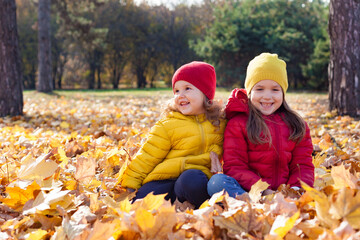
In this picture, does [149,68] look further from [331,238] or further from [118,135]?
[331,238]

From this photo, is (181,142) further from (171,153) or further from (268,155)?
(268,155)

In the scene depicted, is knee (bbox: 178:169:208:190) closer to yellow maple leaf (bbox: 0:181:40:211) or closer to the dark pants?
the dark pants

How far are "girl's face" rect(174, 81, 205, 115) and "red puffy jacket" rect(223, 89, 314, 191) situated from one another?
217 mm

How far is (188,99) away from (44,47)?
12.2m

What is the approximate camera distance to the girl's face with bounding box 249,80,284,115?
2.12m

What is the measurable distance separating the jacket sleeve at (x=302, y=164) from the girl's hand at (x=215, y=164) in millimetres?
469

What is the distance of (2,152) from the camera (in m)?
2.71

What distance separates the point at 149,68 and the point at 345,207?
28.7 m

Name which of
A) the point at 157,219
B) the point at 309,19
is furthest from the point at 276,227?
the point at 309,19

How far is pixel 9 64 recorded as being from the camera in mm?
5344

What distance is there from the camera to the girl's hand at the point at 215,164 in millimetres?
2037

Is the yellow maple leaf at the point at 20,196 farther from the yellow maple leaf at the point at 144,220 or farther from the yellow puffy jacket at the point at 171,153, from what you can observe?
the yellow maple leaf at the point at 144,220

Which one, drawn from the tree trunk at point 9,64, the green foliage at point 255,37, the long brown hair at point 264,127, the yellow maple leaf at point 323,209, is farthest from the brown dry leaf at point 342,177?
the green foliage at point 255,37

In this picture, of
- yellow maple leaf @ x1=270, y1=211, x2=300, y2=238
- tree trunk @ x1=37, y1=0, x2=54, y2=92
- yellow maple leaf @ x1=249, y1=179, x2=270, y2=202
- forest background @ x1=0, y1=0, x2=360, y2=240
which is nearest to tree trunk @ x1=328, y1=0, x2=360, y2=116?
forest background @ x1=0, y1=0, x2=360, y2=240
